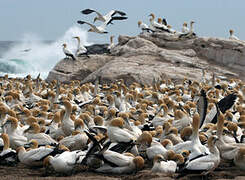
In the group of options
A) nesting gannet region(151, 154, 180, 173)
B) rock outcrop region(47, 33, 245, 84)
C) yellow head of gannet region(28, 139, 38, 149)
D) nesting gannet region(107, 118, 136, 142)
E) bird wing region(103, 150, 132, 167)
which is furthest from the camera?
rock outcrop region(47, 33, 245, 84)

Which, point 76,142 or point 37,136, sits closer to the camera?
point 76,142

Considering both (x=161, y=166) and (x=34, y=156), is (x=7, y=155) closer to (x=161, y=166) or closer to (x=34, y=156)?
(x=34, y=156)

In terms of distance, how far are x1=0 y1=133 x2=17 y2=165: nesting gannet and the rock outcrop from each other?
12674 mm

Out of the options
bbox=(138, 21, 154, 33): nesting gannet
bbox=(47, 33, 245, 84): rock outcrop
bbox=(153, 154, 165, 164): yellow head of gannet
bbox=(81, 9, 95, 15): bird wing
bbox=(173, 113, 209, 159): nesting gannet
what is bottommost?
bbox=(153, 154, 165, 164): yellow head of gannet

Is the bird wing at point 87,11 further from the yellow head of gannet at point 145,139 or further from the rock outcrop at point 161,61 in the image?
the yellow head of gannet at point 145,139

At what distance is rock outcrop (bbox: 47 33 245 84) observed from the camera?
69.2ft

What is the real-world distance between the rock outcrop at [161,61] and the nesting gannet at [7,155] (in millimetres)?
12674

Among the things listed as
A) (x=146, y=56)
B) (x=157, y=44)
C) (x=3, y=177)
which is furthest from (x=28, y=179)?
(x=157, y=44)

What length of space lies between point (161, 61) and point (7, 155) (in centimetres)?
1569

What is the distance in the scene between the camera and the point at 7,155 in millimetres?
7820

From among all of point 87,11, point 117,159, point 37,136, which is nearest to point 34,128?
point 37,136

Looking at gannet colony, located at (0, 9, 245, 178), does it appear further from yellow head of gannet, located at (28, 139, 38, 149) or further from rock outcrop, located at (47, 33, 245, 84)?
rock outcrop, located at (47, 33, 245, 84)

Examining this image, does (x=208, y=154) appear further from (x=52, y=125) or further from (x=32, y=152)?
(x=52, y=125)

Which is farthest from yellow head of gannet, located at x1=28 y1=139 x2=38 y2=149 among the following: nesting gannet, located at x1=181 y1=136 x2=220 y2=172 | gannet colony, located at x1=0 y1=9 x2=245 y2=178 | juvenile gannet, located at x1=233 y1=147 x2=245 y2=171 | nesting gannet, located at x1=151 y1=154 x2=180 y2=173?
juvenile gannet, located at x1=233 y1=147 x2=245 y2=171
